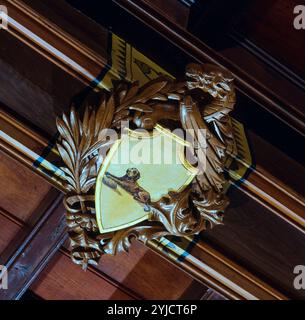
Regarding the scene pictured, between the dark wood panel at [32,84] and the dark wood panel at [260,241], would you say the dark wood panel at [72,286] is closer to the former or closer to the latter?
the dark wood panel at [260,241]

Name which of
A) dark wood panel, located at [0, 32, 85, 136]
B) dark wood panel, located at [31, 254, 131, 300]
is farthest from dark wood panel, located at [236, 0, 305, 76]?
dark wood panel, located at [31, 254, 131, 300]

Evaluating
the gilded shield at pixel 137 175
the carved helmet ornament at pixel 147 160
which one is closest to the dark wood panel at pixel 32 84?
the carved helmet ornament at pixel 147 160

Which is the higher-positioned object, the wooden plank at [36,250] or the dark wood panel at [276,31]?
the dark wood panel at [276,31]

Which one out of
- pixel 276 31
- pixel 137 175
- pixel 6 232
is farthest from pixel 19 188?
pixel 276 31

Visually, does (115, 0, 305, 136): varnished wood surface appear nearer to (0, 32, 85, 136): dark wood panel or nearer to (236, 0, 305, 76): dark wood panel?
(236, 0, 305, 76): dark wood panel

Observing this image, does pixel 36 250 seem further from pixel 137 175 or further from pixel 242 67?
A: pixel 242 67

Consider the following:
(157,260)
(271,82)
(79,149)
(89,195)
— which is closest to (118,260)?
(157,260)

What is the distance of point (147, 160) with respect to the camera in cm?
140

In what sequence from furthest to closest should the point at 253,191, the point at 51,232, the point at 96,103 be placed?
the point at 51,232, the point at 253,191, the point at 96,103

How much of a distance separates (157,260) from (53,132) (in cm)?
54

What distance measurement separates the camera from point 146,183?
Answer: 1424 mm

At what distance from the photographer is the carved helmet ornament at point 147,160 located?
A: 134 centimetres

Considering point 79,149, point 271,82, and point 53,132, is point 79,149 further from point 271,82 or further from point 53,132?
point 271,82

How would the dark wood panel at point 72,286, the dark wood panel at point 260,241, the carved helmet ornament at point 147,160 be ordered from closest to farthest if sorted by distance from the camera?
the carved helmet ornament at point 147,160 < the dark wood panel at point 260,241 < the dark wood panel at point 72,286
